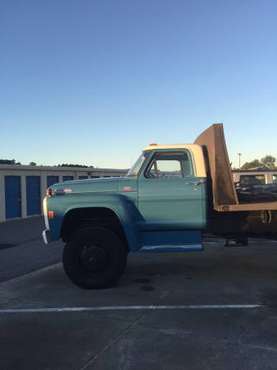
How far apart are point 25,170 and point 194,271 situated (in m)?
16.3

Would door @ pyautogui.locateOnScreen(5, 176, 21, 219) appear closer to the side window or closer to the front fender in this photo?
the front fender

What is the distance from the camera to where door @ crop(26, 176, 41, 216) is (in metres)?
23.1

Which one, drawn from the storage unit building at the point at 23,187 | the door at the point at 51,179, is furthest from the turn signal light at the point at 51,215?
the door at the point at 51,179

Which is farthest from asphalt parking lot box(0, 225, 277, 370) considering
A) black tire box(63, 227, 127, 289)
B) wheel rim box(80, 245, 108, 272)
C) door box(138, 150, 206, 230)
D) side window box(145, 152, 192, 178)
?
side window box(145, 152, 192, 178)

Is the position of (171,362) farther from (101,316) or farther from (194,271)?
(194,271)

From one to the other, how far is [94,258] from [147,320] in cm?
189

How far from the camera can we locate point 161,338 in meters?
4.82

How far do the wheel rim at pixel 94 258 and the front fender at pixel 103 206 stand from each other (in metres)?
0.49

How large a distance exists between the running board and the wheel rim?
0.64 m

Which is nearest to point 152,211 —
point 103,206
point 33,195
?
point 103,206

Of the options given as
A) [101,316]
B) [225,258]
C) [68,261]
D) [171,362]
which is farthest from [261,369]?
[225,258]

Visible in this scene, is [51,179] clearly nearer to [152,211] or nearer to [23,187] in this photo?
[23,187]

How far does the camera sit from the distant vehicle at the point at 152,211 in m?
7.05

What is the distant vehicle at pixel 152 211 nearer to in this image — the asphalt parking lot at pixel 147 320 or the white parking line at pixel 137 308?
the asphalt parking lot at pixel 147 320
